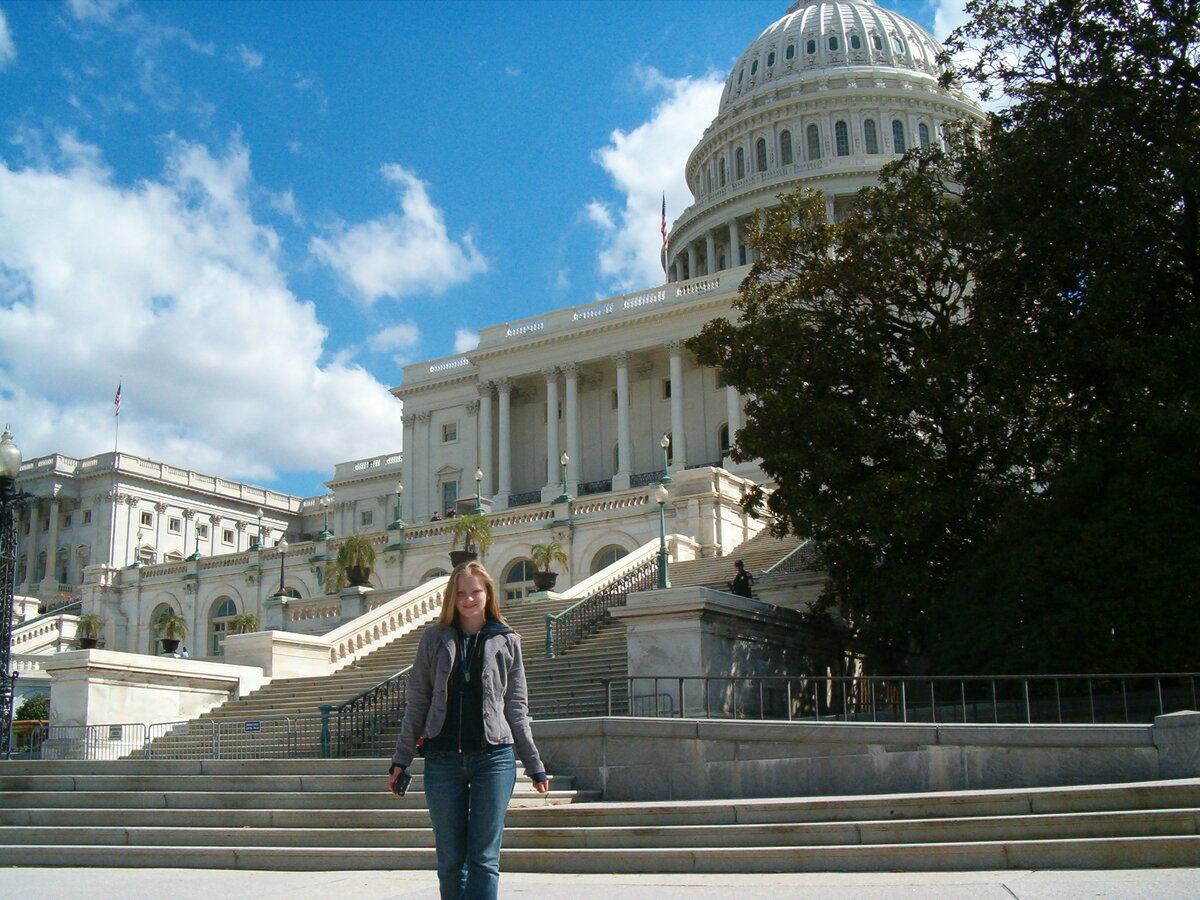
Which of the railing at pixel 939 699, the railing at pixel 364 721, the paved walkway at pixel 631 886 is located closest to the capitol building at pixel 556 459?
the railing at pixel 939 699

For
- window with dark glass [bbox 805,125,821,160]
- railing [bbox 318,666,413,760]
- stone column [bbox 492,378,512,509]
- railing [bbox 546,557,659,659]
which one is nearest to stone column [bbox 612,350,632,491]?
stone column [bbox 492,378,512,509]

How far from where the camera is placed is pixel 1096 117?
20547 mm

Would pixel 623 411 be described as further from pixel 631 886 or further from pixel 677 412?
pixel 631 886

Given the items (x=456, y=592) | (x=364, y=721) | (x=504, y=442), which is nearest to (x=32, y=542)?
(x=504, y=442)

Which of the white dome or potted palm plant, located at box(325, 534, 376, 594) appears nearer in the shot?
potted palm plant, located at box(325, 534, 376, 594)

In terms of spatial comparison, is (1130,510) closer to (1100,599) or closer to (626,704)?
(1100,599)

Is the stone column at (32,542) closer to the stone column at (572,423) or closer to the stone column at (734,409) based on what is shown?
the stone column at (572,423)

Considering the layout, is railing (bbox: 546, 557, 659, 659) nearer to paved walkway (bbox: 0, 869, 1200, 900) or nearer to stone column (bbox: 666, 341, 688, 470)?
paved walkway (bbox: 0, 869, 1200, 900)

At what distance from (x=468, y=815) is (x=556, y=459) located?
66.2 m

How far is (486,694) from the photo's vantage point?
24.8 ft

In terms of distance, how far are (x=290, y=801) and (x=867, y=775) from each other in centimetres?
692

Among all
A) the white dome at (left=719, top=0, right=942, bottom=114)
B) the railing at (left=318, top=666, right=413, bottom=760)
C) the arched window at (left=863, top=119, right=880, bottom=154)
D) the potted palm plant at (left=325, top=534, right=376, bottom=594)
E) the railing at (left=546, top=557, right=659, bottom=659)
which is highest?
the white dome at (left=719, top=0, right=942, bottom=114)

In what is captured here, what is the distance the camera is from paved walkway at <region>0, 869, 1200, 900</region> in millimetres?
9336

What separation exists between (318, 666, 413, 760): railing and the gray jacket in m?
12.8
